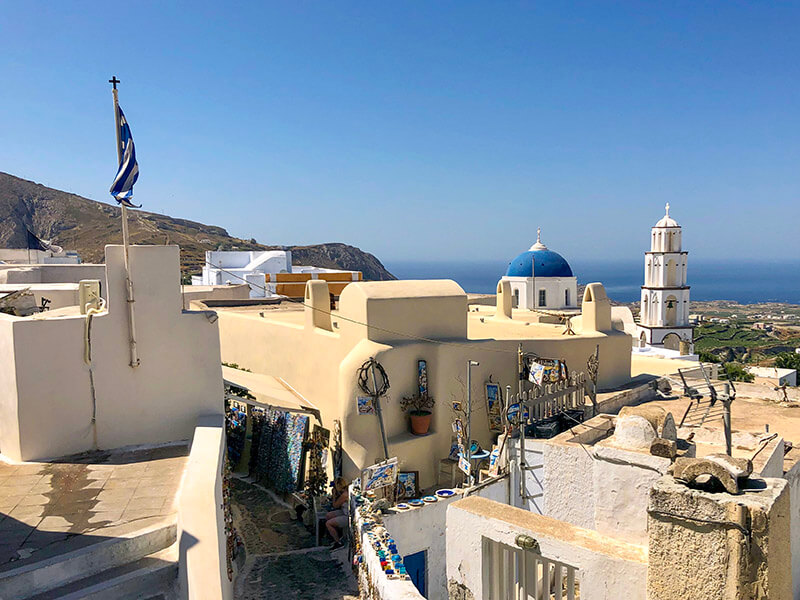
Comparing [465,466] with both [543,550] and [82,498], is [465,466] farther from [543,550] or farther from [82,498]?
[82,498]

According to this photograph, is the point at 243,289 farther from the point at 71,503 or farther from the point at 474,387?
the point at 71,503

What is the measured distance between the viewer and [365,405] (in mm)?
11625

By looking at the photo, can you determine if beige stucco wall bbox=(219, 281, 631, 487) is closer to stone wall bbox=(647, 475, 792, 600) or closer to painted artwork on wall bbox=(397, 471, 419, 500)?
painted artwork on wall bbox=(397, 471, 419, 500)

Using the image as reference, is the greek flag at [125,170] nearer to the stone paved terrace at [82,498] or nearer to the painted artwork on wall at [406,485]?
the stone paved terrace at [82,498]

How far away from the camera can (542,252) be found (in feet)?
97.1

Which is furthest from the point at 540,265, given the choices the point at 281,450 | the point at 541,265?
the point at 281,450

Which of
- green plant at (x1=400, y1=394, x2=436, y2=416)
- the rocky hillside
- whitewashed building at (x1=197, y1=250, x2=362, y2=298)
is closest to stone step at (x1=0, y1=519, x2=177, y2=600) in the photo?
green plant at (x1=400, y1=394, x2=436, y2=416)

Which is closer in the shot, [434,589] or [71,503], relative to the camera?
[71,503]

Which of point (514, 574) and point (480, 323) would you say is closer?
point (514, 574)

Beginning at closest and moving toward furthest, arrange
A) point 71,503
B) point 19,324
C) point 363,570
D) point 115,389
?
1. point 71,503
2. point 19,324
3. point 115,389
4. point 363,570

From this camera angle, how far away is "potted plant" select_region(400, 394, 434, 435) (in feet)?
39.7

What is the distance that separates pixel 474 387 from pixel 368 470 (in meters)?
3.35

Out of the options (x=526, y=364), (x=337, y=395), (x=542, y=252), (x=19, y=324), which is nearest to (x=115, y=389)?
(x=19, y=324)

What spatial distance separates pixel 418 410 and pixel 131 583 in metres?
7.82
